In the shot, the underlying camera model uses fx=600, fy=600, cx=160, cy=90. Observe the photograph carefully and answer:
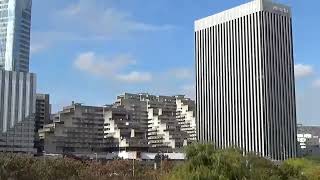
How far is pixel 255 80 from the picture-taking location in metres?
162

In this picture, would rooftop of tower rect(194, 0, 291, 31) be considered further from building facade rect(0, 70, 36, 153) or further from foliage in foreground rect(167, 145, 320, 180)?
foliage in foreground rect(167, 145, 320, 180)

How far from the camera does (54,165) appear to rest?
221 feet

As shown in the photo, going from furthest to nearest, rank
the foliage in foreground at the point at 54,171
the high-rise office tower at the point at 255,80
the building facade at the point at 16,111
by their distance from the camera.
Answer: the building facade at the point at 16,111
the high-rise office tower at the point at 255,80
the foliage in foreground at the point at 54,171

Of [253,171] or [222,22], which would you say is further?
[222,22]

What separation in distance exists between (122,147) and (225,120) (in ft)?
→ 128

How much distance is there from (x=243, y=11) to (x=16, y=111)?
2887 inches

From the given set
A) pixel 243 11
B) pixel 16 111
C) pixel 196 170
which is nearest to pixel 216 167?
pixel 196 170

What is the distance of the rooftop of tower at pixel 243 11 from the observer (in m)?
163

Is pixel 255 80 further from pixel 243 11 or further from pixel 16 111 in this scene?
pixel 16 111

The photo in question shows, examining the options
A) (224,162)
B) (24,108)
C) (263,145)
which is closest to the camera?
(224,162)

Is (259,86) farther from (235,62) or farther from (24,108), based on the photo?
(24,108)

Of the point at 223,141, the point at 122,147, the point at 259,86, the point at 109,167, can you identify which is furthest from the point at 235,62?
the point at 109,167

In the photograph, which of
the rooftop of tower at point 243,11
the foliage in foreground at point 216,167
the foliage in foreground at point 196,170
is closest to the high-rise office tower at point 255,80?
the rooftop of tower at point 243,11

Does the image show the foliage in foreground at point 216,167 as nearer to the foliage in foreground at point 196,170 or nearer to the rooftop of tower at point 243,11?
the foliage in foreground at point 196,170
